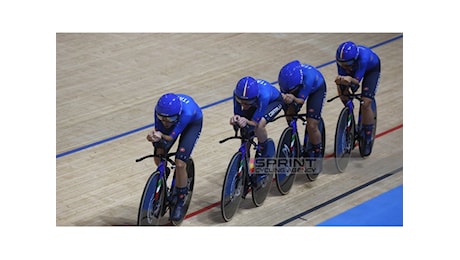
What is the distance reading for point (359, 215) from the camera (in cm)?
935

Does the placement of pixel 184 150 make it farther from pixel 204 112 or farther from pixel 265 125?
pixel 204 112

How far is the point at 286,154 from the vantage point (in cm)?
966

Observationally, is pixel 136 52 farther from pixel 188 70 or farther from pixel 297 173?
pixel 297 173

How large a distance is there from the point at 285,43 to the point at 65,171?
3602 mm

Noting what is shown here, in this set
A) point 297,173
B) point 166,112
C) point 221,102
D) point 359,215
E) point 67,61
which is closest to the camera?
point 166,112

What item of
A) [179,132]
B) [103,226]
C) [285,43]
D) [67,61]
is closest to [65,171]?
[103,226]

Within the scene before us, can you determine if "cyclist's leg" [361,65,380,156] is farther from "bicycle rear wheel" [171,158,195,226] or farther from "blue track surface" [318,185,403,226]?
"bicycle rear wheel" [171,158,195,226]

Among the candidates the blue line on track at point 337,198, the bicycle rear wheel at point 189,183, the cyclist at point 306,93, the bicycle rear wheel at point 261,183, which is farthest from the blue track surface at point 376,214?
the bicycle rear wheel at point 189,183

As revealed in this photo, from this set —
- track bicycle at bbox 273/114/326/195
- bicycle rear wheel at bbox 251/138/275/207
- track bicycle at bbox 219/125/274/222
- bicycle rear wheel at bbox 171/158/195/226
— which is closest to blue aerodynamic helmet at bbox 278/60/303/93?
track bicycle at bbox 273/114/326/195

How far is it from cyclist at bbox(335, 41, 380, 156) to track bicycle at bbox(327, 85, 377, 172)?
0.04 meters

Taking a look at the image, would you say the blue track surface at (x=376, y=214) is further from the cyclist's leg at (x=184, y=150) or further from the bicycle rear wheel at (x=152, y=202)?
the bicycle rear wheel at (x=152, y=202)

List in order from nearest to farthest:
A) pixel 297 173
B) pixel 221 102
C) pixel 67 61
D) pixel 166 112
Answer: pixel 166 112
pixel 297 173
pixel 221 102
pixel 67 61

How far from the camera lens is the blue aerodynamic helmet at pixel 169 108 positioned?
8.62 meters

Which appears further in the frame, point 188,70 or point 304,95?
point 188,70
